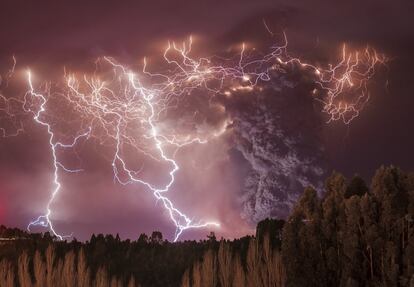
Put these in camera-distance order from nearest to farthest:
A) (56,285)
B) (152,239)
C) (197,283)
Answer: (197,283)
(56,285)
(152,239)

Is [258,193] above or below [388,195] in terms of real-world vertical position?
above

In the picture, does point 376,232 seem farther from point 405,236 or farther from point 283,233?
point 283,233

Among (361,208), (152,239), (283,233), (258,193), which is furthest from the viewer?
(258,193)

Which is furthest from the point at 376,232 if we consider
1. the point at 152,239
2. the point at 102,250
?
the point at 152,239

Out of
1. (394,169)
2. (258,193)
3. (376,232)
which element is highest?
(258,193)

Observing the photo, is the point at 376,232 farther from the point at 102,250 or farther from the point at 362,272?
the point at 102,250

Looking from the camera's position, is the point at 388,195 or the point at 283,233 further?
the point at 283,233

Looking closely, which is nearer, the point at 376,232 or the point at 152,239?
the point at 376,232

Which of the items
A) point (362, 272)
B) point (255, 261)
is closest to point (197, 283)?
point (255, 261)

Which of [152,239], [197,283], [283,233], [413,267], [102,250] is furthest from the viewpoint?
[152,239]
